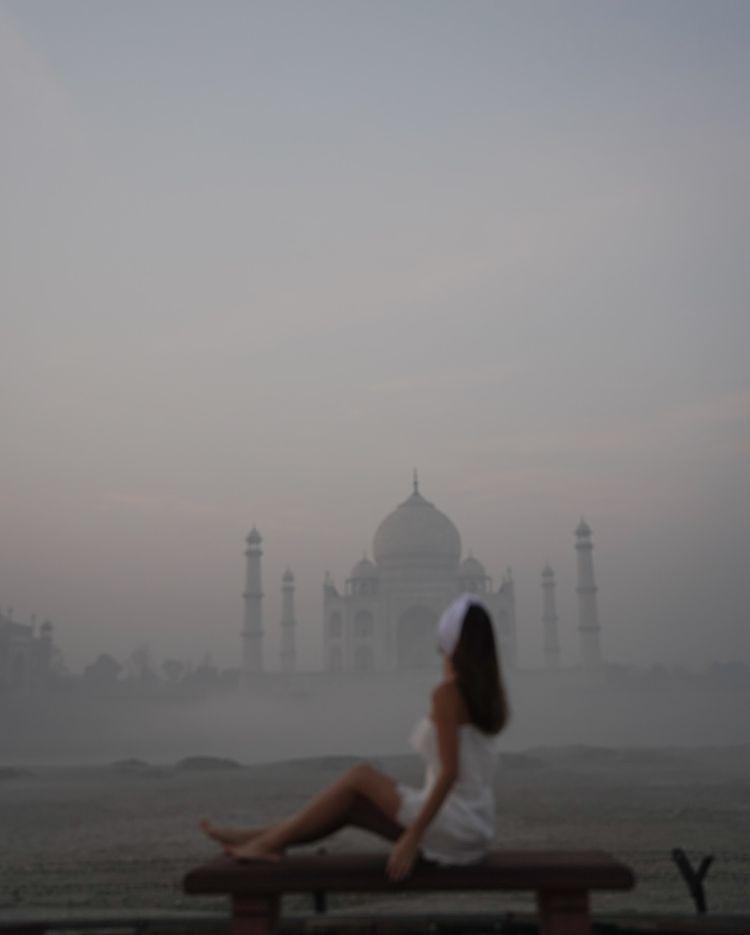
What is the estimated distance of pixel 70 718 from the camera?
30.6 metres

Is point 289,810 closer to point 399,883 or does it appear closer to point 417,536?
point 399,883

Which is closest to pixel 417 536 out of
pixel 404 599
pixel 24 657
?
pixel 404 599

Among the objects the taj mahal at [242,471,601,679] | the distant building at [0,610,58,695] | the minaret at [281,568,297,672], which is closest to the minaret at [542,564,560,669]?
the taj mahal at [242,471,601,679]

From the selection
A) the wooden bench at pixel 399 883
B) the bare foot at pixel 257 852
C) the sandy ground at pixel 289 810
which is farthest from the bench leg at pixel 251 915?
the sandy ground at pixel 289 810

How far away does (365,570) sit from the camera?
137 ft

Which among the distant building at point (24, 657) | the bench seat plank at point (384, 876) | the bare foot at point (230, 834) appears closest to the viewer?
the bench seat plank at point (384, 876)

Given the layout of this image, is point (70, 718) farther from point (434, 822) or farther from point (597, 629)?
point (434, 822)

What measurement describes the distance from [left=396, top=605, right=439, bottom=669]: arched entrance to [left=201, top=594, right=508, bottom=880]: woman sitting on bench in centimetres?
3701

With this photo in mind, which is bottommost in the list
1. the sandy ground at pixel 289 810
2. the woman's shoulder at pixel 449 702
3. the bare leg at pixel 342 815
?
the sandy ground at pixel 289 810

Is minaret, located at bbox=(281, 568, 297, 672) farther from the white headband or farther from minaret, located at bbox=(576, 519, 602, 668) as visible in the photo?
the white headband

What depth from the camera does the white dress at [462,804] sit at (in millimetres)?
2812

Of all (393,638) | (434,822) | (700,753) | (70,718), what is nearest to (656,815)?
(434,822)

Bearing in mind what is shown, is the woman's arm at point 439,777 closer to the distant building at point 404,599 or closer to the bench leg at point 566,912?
the bench leg at point 566,912

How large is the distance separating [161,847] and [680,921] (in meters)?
5.85
